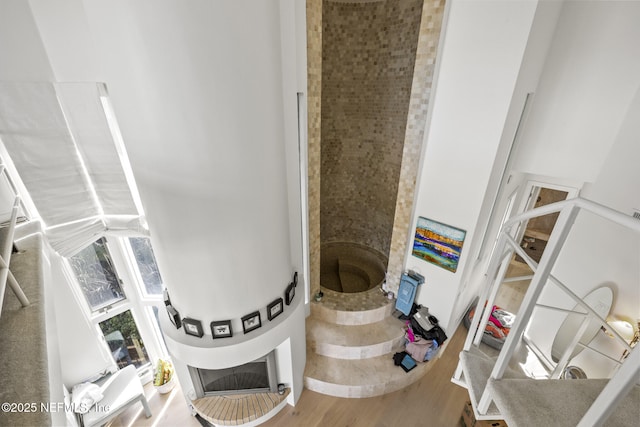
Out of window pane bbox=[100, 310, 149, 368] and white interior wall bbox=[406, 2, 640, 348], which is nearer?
white interior wall bbox=[406, 2, 640, 348]

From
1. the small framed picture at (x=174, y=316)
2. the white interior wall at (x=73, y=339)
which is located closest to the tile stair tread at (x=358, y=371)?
the small framed picture at (x=174, y=316)

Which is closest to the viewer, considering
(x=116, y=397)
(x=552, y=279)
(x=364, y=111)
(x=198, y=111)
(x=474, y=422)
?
(x=552, y=279)

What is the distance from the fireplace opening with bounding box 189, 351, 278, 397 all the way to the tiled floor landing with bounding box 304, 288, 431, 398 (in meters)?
0.57

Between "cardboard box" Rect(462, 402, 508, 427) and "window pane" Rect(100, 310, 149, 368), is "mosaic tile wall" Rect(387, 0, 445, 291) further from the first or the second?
"window pane" Rect(100, 310, 149, 368)

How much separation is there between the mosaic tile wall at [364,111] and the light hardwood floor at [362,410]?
2670mm

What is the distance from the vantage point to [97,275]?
126 inches

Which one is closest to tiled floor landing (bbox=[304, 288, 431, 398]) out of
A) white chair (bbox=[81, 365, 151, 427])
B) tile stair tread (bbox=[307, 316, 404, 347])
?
Answer: tile stair tread (bbox=[307, 316, 404, 347])

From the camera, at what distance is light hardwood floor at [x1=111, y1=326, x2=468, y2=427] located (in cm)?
321

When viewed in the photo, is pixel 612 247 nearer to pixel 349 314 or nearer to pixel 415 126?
pixel 415 126

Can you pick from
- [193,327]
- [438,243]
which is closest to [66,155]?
[193,327]

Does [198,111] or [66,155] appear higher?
[198,111]

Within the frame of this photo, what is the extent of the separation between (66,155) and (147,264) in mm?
1531

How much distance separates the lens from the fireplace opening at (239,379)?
3.09 metres

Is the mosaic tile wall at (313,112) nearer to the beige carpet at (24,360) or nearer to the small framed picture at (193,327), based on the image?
the small framed picture at (193,327)
